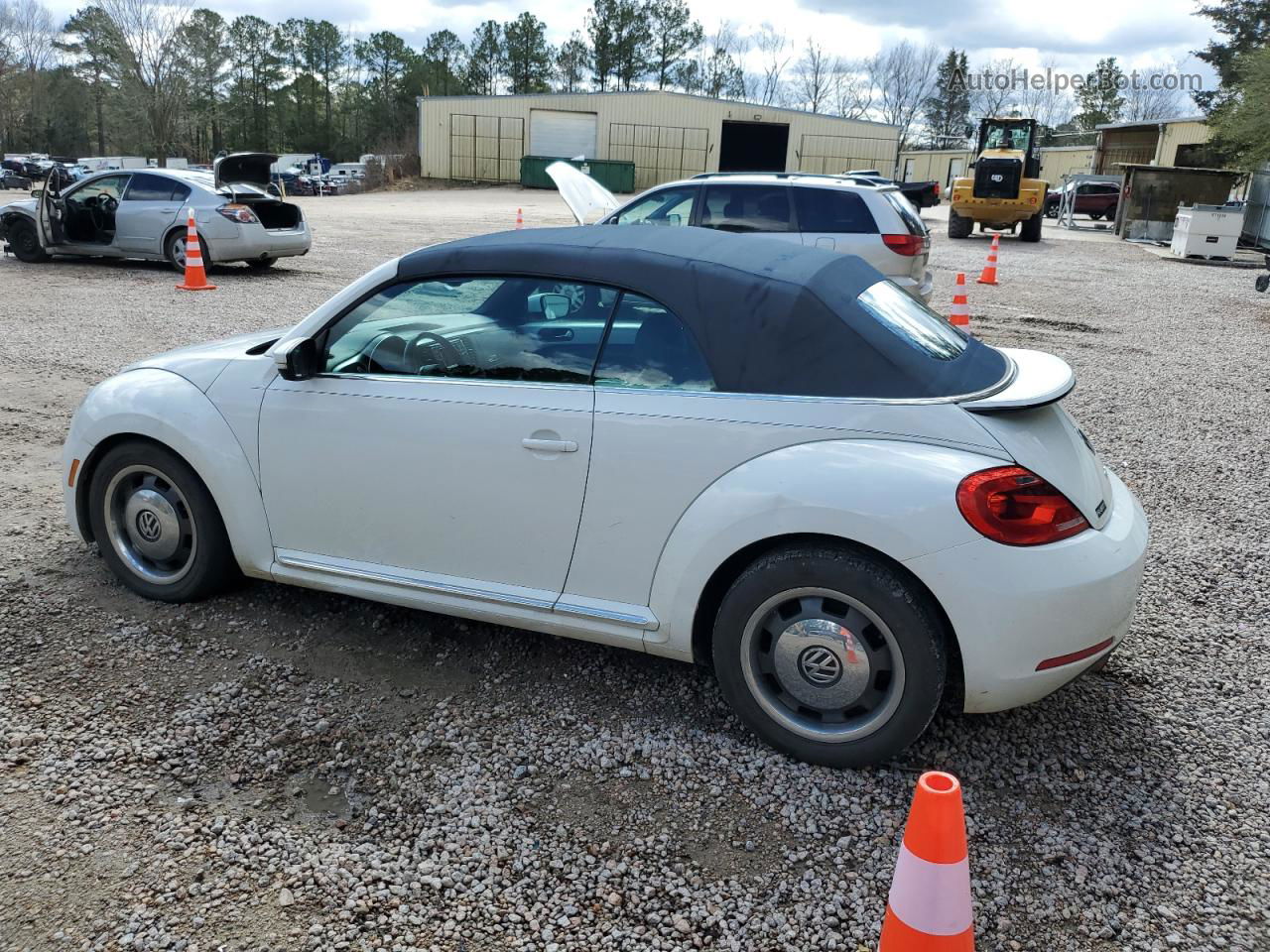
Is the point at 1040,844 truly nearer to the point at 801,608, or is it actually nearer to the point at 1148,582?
the point at 801,608

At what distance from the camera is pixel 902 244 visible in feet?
33.0

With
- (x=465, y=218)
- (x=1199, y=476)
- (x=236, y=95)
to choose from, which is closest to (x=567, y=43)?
(x=236, y=95)

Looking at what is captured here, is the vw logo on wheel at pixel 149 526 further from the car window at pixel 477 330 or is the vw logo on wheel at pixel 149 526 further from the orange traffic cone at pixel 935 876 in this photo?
the orange traffic cone at pixel 935 876

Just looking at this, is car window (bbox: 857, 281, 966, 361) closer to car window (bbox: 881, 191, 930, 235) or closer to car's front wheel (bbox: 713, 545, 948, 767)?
car's front wheel (bbox: 713, 545, 948, 767)

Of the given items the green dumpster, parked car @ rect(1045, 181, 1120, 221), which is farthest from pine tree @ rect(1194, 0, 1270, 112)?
the green dumpster

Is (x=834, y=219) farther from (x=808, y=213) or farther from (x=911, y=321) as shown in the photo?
(x=911, y=321)

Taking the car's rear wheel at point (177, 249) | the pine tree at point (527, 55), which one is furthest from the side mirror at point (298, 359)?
the pine tree at point (527, 55)

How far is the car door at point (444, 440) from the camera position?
326 cm

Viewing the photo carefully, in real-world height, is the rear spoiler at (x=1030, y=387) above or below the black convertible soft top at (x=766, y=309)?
below

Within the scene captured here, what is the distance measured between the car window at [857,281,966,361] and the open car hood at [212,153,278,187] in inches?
551

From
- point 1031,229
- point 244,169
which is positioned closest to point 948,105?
point 1031,229

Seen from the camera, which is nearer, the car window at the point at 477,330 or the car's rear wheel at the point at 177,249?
the car window at the point at 477,330

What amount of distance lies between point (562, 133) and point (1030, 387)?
177ft

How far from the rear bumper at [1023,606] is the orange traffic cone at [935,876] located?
1.00 m
